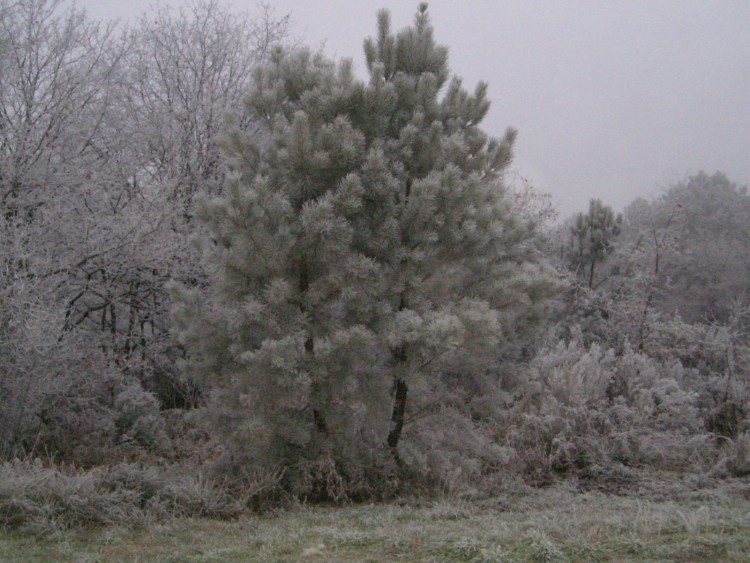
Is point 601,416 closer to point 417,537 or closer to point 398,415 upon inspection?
point 398,415

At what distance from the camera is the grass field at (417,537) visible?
15.3ft

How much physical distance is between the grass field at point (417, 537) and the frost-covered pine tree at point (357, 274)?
969mm

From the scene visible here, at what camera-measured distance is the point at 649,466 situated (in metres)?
9.16

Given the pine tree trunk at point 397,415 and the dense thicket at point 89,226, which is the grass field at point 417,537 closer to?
the pine tree trunk at point 397,415

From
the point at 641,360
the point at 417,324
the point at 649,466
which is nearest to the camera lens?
the point at 417,324

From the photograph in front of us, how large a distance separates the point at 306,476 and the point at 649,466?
484 cm

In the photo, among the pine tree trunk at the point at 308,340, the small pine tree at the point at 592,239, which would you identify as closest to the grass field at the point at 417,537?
the pine tree trunk at the point at 308,340

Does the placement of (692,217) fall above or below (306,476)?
above

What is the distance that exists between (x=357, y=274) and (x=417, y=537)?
2676 mm

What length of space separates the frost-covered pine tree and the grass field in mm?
969

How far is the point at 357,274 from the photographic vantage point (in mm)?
6906

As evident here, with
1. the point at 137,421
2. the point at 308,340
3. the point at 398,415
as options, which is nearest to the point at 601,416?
the point at 398,415

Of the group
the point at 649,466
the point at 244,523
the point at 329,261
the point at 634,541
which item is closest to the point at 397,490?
the point at 244,523

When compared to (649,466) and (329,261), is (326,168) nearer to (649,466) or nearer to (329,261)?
(329,261)
